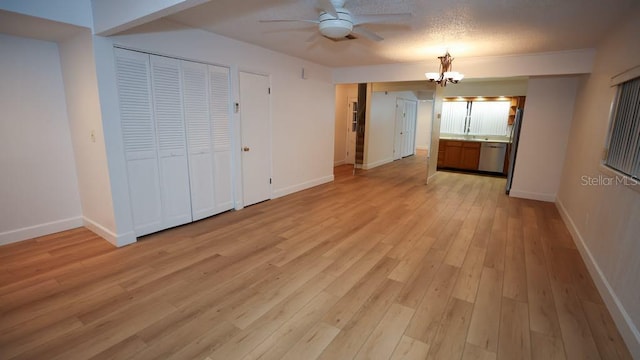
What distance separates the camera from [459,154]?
8.24 m

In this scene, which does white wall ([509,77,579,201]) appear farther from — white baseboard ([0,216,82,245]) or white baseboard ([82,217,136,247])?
white baseboard ([0,216,82,245])

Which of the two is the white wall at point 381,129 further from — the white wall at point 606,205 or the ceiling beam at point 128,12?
the ceiling beam at point 128,12

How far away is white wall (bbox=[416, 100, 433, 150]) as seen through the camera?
42.7 feet

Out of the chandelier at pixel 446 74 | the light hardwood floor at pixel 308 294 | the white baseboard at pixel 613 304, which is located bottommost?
the light hardwood floor at pixel 308 294

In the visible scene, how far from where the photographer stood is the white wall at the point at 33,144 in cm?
318

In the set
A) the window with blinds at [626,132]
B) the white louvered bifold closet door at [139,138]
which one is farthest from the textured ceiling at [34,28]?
the window with blinds at [626,132]

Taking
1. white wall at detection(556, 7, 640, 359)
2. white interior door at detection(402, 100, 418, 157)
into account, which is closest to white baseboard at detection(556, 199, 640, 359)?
white wall at detection(556, 7, 640, 359)

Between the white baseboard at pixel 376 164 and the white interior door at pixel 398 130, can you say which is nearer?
the white baseboard at pixel 376 164

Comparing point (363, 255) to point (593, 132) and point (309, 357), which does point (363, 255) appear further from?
point (593, 132)

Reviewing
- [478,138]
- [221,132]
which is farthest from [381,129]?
[221,132]

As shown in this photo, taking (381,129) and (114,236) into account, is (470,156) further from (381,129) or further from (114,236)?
(114,236)

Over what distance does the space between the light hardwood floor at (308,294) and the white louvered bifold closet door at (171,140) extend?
30 cm

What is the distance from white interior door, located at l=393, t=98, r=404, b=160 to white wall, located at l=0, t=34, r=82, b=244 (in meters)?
8.40

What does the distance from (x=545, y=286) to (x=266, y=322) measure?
8.11ft
